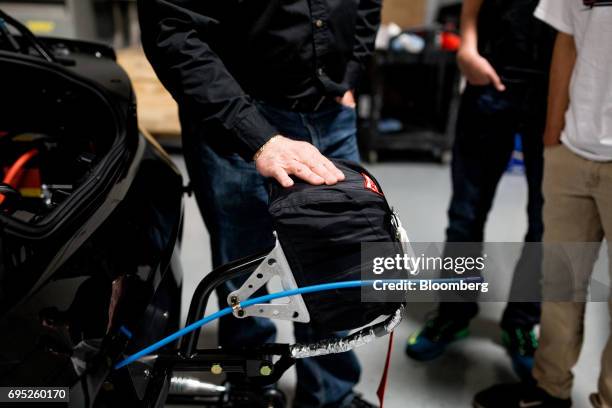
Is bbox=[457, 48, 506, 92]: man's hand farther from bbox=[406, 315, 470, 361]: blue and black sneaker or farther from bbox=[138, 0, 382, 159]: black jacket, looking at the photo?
bbox=[406, 315, 470, 361]: blue and black sneaker

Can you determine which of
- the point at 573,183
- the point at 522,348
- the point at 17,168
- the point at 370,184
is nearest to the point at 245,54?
the point at 370,184

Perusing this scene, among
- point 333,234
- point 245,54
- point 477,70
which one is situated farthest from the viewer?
point 477,70

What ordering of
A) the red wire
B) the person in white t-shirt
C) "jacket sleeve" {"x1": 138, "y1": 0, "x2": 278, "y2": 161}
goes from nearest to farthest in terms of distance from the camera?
"jacket sleeve" {"x1": 138, "y1": 0, "x2": 278, "y2": 161} < the person in white t-shirt < the red wire

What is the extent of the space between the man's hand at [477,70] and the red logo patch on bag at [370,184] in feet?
2.43

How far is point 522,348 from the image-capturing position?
1.52 meters

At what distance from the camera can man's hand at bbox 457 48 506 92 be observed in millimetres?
1362

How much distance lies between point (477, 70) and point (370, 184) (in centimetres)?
78

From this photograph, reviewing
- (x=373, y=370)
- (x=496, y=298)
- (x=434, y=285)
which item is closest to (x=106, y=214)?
(x=434, y=285)

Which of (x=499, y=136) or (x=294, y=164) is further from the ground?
(x=294, y=164)

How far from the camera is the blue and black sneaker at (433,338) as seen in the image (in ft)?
5.09

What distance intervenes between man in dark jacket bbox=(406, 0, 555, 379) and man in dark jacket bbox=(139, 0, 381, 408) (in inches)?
14.9

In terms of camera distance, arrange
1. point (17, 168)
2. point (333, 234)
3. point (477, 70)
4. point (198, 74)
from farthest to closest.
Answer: point (477, 70), point (17, 168), point (198, 74), point (333, 234)

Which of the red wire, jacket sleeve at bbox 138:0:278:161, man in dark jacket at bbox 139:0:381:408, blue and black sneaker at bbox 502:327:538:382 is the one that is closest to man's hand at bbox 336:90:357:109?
man in dark jacket at bbox 139:0:381:408

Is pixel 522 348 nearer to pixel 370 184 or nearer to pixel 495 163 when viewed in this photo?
pixel 495 163
